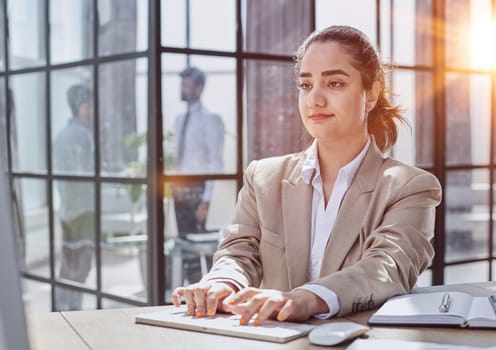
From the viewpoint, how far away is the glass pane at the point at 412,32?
3.71 meters

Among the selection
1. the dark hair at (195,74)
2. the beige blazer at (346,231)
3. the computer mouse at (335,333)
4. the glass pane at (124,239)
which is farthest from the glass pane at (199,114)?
the computer mouse at (335,333)

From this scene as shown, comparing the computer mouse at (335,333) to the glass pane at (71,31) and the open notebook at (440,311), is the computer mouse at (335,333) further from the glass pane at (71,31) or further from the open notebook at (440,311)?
the glass pane at (71,31)

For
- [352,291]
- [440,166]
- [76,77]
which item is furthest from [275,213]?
[440,166]

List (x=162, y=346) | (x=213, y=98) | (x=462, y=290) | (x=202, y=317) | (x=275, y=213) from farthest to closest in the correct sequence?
Result: (x=213, y=98) < (x=275, y=213) < (x=462, y=290) < (x=202, y=317) < (x=162, y=346)

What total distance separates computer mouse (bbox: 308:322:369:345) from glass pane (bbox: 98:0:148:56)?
7.34ft

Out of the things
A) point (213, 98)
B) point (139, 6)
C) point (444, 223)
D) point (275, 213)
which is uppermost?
point (139, 6)

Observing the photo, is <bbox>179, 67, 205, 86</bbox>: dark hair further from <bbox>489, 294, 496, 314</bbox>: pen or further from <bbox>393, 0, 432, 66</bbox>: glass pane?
<bbox>489, 294, 496, 314</bbox>: pen

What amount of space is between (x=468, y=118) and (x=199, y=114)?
67.1 inches

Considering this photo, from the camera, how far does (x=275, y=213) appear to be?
1.79 meters

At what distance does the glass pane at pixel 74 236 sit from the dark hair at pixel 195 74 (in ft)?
2.48

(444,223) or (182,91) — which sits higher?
(182,91)

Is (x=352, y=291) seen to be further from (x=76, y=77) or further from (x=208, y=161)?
(x=76, y=77)

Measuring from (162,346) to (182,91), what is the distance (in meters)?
2.16

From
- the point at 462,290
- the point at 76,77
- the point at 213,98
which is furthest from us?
the point at 76,77
